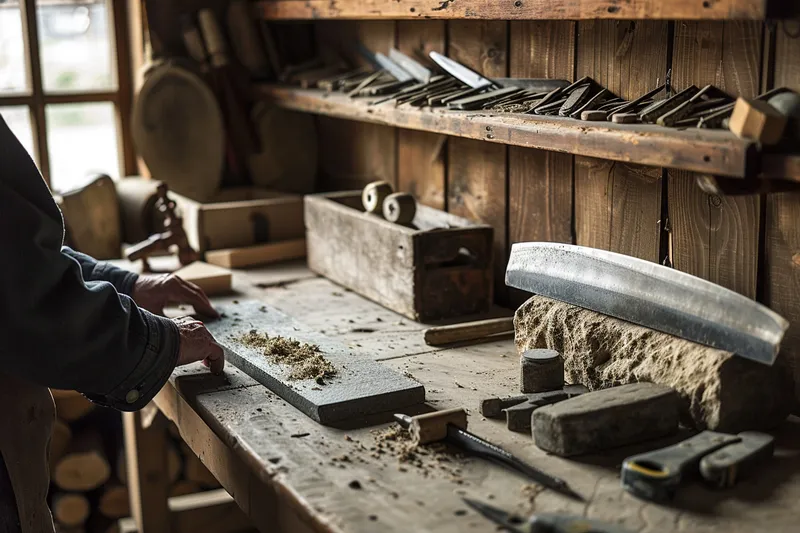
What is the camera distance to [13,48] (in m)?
3.63

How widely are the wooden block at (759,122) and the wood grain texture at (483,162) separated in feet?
3.43

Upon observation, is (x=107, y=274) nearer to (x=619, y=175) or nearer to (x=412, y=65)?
(x=412, y=65)

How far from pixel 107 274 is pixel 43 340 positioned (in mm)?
775

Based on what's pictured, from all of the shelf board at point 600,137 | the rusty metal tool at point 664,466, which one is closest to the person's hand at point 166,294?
the shelf board at point 600,137

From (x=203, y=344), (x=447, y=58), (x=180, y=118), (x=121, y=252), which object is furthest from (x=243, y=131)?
(x=203, y=344)

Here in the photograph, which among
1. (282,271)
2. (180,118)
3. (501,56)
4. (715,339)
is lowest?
(282,271)

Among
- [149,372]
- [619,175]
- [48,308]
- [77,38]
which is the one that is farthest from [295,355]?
[77,38]

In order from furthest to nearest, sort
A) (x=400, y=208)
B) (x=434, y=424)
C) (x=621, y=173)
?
(x=400, y=208)
(x=621, y=173)
(x=434, y=424)

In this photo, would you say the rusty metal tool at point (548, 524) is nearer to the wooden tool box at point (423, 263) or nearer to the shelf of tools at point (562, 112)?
the shelf of tools at point (562, 112)

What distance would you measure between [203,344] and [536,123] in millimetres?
844

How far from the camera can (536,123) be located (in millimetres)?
2006

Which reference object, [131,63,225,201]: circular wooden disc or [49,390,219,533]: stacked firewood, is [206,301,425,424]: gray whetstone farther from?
[49,390,219,533]: stacked firewood

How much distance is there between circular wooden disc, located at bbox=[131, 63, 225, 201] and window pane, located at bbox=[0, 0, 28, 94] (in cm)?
45

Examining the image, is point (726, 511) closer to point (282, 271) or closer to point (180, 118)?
point (282, 271)
